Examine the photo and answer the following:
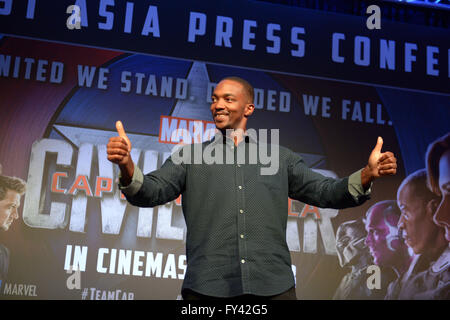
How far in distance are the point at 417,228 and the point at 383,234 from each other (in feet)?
1.01

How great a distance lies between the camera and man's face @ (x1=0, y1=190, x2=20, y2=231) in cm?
396

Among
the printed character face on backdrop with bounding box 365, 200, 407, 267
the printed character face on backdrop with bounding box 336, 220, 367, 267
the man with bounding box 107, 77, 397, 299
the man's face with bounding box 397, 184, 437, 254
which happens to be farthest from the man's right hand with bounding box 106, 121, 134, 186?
the man's face with bounding box 397, 184, 437, 254

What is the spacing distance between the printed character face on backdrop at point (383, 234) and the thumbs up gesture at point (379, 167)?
105 inches

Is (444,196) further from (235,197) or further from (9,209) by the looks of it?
(9,209)

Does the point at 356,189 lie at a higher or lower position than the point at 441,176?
lower

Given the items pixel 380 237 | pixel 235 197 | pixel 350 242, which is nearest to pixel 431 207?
pixel 380 237

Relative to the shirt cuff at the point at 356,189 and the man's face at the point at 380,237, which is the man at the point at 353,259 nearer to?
the man's face at the point at 380,237

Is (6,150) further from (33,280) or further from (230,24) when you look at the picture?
(230,24)

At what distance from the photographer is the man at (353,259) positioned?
4.32 meters

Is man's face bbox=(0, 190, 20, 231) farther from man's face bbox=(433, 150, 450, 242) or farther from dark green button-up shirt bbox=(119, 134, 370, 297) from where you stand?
man's face bbox=(433, 150, 450, 242)

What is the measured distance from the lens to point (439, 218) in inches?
179

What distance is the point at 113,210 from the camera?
413 centimetres
